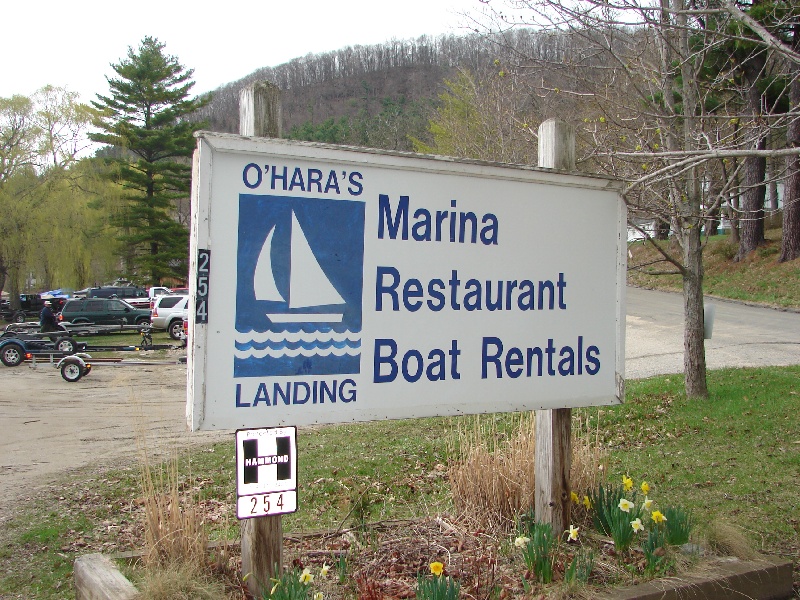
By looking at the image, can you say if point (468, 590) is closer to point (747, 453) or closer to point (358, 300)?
point (358, 300)

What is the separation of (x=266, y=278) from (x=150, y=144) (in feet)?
147

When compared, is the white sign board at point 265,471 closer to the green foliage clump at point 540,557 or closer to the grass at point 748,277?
the green foliage clump at point 540,557

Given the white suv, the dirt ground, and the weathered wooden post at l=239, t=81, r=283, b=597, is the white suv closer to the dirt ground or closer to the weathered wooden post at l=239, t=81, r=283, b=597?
the dirt ground

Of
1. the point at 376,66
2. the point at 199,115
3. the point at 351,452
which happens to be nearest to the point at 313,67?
the point at 376,66

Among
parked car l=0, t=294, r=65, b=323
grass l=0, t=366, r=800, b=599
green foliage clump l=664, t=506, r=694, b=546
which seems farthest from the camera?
parked car l=0, t=294, r=65, b=323

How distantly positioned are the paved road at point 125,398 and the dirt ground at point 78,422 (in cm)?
1

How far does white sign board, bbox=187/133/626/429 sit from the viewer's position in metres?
3.27

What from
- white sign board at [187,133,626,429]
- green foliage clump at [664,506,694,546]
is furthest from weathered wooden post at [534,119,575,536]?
A: green foliage clump at [664,506,694,546]

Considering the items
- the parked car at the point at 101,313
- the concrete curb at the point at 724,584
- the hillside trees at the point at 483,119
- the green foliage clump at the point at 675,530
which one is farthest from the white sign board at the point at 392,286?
the parked car at the point at 101,313

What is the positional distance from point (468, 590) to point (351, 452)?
537 cm

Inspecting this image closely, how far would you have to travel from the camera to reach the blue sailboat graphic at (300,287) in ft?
11.0

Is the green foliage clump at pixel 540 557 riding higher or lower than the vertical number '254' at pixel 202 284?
lower

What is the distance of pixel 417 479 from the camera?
7422 mm

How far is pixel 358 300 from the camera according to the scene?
358 cm
